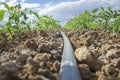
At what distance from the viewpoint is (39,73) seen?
60.3 inches

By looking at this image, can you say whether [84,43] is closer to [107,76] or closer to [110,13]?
[107,76]

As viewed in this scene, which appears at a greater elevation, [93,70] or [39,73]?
[39,73]

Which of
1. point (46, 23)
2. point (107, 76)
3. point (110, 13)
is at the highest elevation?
point (107, 76)

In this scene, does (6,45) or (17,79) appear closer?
(17,79)

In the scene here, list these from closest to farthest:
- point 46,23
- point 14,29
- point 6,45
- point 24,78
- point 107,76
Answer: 1. point 24,78
2. point 107,76
3. point 6,45
4. point 14,29
5. point 46,23

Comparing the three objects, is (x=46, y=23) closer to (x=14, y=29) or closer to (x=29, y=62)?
(x=14, y=29)

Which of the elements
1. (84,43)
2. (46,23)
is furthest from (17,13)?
(46,23)

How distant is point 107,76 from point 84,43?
1343 mm

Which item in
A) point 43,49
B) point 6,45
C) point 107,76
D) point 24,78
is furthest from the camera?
point 6,45

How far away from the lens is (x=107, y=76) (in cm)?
161

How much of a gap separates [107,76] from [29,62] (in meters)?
0.46

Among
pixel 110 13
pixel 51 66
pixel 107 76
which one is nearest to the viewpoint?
pixel 107 76

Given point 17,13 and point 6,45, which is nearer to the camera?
point 6,45

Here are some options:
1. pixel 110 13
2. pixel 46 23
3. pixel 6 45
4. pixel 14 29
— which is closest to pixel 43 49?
pixel 6 45
